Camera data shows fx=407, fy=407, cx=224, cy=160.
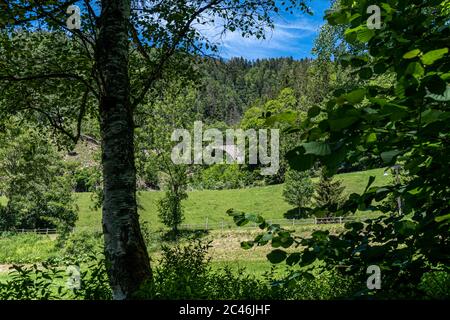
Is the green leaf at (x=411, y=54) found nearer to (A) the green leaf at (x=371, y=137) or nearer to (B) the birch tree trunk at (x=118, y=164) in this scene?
(A) the green leaf at (x=371, y=137)

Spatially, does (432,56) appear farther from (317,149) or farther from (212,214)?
(212,214)

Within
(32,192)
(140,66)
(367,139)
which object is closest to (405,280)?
(367,139)

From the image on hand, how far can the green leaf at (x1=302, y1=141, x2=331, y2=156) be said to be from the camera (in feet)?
5.08

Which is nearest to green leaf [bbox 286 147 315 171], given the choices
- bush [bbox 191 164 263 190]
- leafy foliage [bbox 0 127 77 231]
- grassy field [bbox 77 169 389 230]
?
leafy foliage [bbox 0 127 77 231]

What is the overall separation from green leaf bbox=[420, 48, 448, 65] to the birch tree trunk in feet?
16.7

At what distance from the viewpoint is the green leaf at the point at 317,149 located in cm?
155

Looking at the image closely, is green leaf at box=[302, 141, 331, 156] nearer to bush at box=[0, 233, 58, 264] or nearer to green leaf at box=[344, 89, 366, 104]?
green leaf at box=[344, 89, 366, 104]

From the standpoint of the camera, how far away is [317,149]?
157cm

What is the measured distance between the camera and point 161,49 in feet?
36.5

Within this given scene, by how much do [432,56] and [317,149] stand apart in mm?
656

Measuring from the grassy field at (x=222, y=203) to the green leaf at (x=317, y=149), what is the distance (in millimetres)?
54483

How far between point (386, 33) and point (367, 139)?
0.64m

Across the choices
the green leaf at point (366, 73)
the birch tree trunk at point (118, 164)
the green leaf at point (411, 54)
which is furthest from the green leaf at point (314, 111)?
the birch tree trunk at point (118, 164)
